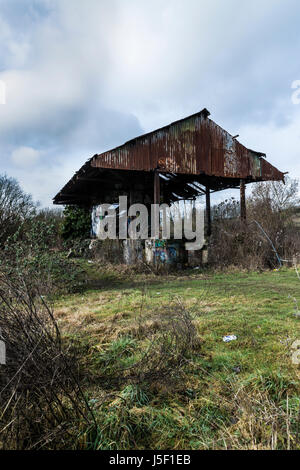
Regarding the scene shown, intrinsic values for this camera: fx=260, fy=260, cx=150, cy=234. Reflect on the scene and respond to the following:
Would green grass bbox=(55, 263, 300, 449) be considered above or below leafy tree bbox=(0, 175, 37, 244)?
below

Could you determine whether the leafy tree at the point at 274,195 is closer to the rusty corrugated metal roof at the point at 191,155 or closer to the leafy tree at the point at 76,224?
the rusty corrugated metal roof at the point at 191,155

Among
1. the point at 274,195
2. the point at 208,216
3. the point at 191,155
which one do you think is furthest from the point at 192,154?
the point at 274,195

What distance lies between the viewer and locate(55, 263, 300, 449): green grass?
142 centimetres

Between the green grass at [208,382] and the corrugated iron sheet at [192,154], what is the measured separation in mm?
6288

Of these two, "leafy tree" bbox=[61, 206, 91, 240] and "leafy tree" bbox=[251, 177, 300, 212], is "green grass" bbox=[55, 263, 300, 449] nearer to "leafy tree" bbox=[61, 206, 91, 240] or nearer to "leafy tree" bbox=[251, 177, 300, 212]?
"leafy tree" bbox=[251, 177, 300, 212]

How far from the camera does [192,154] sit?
10453 mm

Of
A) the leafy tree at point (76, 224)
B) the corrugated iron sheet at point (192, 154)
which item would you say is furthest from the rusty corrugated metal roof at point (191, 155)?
the leafy tree at point (76, 224)

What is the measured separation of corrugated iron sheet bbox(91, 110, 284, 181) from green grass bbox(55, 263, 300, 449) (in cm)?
629

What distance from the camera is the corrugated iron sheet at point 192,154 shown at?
9.48m

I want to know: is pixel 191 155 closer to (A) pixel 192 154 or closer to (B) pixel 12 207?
(A) pixel 192 154

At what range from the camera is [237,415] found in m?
1.56

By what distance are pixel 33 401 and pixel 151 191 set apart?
12.5 m

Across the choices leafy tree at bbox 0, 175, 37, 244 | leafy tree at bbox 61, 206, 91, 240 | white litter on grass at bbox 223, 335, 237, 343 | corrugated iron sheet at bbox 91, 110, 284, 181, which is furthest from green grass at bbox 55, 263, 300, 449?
leafy tree at bbox 61, 206, 91, 240
